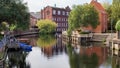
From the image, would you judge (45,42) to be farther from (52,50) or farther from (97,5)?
(97,5)

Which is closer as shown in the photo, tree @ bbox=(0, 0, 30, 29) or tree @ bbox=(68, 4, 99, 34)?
tree @ bbox=(0, 0, 30, 29)

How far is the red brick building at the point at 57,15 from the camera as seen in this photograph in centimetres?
12179

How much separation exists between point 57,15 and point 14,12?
280 ft

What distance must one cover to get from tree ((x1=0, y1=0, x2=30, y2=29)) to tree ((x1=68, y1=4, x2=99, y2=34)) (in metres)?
18.9

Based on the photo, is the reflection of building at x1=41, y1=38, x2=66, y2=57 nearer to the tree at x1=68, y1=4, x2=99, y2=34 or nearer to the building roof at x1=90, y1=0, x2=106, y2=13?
the tree at x1=68, y1=4, x2=99, y2=34

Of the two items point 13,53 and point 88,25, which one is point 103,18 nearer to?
point 88,25

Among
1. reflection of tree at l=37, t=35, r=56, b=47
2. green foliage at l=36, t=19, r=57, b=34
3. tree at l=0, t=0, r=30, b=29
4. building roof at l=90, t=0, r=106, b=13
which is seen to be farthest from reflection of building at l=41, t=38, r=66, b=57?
green foliage at l=36, t=19, r=57, b=34

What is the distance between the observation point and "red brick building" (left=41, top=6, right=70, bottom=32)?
400 ft

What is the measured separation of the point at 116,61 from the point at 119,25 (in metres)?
11.1

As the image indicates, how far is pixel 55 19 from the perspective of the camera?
4845 inches

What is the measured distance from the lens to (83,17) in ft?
190

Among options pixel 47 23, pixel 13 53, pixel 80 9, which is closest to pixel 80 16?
pixel 80 9

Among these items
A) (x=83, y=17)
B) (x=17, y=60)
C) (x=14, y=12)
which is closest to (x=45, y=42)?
(x=83, y=17)

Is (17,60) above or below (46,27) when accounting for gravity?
below
